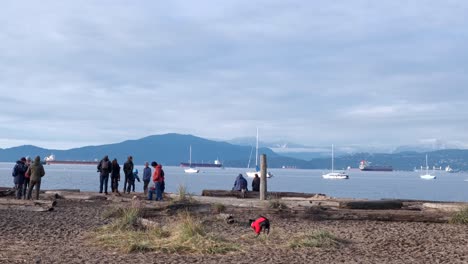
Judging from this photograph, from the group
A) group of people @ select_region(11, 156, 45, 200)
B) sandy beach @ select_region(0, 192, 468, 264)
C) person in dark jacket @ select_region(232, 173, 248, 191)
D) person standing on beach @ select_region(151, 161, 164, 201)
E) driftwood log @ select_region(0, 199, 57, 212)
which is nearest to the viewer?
sandy beach @ select_region(0, 192, 468, 264)

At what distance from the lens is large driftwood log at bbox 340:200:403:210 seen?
19031 millimetres

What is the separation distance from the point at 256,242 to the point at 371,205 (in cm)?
723

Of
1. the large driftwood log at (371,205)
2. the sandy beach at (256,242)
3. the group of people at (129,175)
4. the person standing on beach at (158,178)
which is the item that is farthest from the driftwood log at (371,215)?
the group of people at (129,175)

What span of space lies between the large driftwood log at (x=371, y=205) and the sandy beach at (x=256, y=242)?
84.0 inches

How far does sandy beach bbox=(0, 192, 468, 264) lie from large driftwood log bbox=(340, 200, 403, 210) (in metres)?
2.13

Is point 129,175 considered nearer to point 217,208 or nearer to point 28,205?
point 28,205

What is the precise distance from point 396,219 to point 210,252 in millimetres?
7154

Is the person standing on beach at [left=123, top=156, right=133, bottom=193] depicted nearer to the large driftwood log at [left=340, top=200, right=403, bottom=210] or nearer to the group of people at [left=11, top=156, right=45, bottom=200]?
the group of people at [left=11, top=156, right=45, bottom=200]

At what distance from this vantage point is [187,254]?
11664 mm

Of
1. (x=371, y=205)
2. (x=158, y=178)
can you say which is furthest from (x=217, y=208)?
(x=371, y=205)

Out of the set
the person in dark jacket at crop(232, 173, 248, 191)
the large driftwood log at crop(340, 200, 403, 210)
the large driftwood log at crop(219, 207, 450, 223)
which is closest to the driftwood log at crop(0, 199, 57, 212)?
the large driftwood log at crop(219, 207, 450, 223)

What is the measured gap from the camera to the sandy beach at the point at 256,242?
36.7 feet

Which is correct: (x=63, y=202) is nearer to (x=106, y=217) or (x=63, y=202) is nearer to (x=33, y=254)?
(x=106, y=217)

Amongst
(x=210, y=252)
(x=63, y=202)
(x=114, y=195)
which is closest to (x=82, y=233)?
(x=210, y=252)
